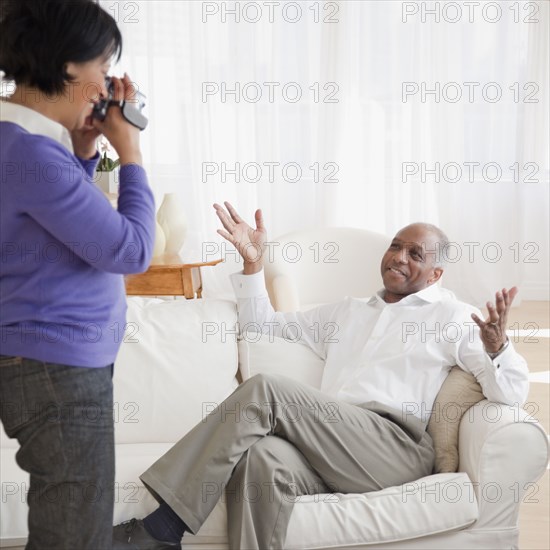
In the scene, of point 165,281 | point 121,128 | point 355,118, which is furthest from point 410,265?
point 355,118

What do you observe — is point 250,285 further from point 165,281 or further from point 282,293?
point 165,281

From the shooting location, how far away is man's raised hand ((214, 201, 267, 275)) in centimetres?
243

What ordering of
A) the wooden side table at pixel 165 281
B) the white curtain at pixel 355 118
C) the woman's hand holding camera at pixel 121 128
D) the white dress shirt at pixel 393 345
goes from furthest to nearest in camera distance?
1. the white curtain at pixel 355 118
2. the wooden side table at pixel 165 281
3. the white dress shirt at pixel 393 345
4. the woman's hand holding camera at pixel 121 128

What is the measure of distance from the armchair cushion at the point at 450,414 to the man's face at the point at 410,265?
0.38 m

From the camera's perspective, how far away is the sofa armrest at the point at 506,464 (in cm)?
200

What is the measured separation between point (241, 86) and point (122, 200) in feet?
13.6

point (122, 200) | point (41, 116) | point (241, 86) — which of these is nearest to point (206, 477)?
point (122, 200)

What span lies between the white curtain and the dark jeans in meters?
4.15

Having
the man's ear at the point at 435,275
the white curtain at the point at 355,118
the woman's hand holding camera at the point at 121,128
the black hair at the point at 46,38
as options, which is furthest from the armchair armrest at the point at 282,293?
the white curtain at the point at 355,118

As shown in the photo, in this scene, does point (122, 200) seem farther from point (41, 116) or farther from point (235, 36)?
point (235, 36)

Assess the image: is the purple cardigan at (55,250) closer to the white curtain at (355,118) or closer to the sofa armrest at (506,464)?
the sofa armrest at (506,464)

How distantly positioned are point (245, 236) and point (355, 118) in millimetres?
3067

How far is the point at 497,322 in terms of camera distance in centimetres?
206

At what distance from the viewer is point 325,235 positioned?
335 centimetres
